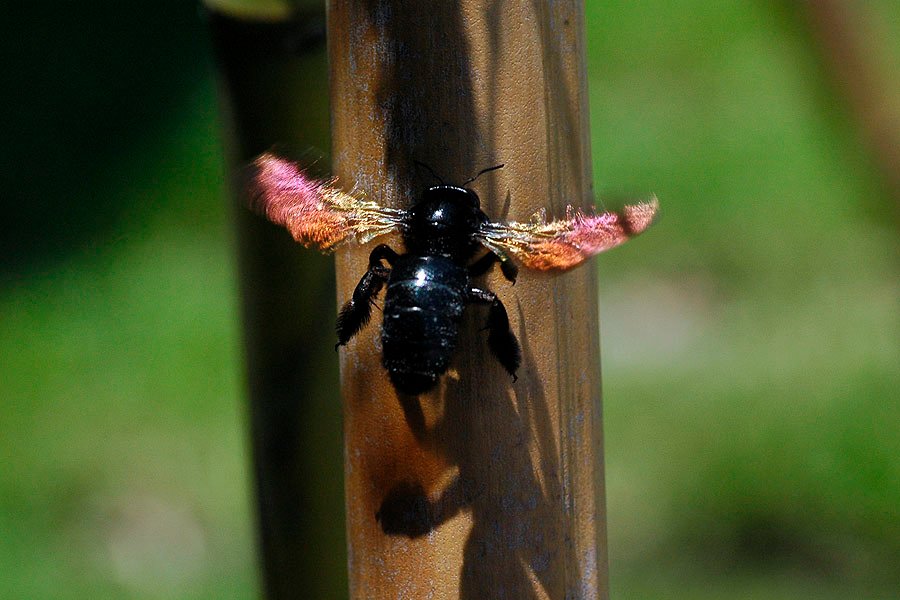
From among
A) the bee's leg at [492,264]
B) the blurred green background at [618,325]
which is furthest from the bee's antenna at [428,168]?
the blurred green background at [618,325]

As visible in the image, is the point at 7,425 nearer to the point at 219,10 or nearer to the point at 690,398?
the point at 690,398

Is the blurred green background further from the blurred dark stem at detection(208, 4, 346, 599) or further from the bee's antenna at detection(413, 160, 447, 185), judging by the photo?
the bee's antenna at detection(413, 160, 447, 185)

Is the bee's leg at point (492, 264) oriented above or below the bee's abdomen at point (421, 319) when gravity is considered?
above

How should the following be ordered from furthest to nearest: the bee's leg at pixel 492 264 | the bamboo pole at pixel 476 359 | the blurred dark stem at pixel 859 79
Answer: the bee's leg at pixel 492 264, the bamboo pole at pixel 476 359, the blurred dark stem at pixel 859 79

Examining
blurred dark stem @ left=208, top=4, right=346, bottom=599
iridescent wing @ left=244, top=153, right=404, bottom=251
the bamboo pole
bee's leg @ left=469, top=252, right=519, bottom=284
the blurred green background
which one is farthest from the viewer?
the blurred green background

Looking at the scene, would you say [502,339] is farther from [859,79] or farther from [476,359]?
[859,79]

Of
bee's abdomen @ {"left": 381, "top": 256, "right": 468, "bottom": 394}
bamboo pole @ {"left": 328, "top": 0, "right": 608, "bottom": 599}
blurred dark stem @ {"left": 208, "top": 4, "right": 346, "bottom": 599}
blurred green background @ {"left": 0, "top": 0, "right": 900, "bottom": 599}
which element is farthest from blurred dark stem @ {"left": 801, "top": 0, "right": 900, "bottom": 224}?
blurred green background @ {"left": 0, "top": 0, "right": 900, "bottom": 599}

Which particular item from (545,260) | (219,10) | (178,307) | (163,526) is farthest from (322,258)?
(178,307)

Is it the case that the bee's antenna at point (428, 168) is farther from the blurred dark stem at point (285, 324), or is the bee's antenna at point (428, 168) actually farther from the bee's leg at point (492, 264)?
the blurred dark stem at point (285, 324)
